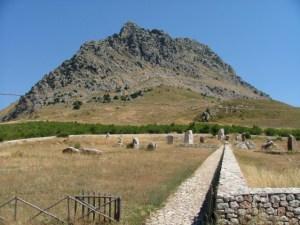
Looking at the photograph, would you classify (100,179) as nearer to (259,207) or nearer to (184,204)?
(184,204)

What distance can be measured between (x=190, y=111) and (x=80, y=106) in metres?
34.0

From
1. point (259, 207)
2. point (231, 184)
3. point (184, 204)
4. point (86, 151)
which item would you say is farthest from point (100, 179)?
point (86, 151)

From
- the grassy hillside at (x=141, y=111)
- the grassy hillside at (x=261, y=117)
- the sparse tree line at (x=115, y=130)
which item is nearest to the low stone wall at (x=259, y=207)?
the sparse tree line at (x=115, y=130)

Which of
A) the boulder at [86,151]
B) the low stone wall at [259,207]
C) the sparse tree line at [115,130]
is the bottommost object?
the low stone wall at [259,207]

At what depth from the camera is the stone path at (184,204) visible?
52.9 feet

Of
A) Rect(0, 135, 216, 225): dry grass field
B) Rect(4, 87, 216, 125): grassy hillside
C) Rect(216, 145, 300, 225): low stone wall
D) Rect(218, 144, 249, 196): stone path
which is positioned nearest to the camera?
Rect(216, 145, 300, 225): low stone wall

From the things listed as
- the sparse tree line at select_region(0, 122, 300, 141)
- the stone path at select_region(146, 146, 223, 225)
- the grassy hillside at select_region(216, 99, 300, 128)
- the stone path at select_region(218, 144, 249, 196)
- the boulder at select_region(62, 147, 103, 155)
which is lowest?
the stone path at select_region(146, 146, 223, 225)

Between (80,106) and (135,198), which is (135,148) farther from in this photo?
(80,106)

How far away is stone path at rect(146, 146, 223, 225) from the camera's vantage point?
16.1m

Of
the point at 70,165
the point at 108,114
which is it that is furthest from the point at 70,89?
the point at 70,165

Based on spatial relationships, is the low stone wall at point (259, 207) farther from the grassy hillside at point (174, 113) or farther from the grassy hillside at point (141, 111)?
the grassy hillside at point (141, 111)

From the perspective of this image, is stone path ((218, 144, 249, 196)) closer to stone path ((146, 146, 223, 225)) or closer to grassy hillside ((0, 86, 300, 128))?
stone path ((146, 146, 223, 225))

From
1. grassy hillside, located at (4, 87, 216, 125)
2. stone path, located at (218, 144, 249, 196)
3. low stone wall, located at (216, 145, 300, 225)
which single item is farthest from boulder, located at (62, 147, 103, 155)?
grassy hillside, located at (4, 87, 216, 125)

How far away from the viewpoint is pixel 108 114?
121 metres
